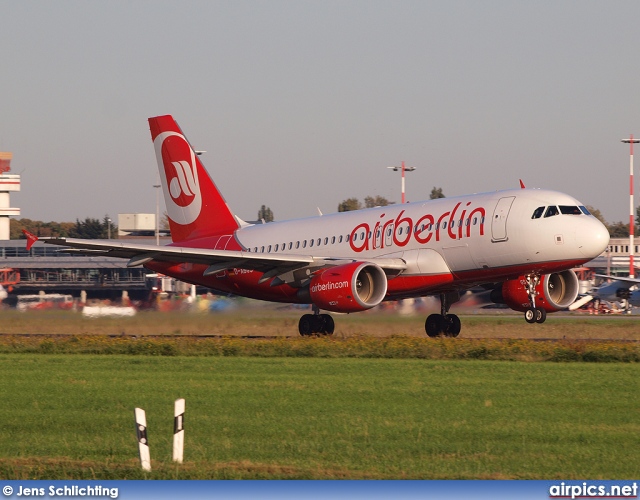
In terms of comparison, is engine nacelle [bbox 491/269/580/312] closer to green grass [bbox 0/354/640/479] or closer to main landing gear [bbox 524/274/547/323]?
main landing gear [bbox 524/274/547/323]

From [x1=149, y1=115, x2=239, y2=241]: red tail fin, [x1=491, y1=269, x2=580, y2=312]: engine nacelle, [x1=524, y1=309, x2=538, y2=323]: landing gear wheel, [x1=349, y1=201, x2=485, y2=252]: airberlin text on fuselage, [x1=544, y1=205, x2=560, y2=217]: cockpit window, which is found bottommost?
[x1=524, y1=309, x2=538, y2=323]: landing gear wheel

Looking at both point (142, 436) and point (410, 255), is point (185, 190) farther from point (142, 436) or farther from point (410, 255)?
point (142, 436)

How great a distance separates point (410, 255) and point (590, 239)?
16.9ft

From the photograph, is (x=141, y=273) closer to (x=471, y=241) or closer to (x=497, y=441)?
(x=471, y=241)

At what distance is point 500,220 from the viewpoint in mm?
29078

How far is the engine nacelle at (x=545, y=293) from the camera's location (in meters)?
30.6

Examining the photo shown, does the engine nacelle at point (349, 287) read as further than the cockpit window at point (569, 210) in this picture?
Yes

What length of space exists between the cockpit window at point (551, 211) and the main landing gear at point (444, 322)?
Result: 193 inches

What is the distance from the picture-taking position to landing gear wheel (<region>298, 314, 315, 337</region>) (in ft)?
105

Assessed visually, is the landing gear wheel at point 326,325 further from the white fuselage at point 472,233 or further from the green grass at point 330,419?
the green grass at point 330,419

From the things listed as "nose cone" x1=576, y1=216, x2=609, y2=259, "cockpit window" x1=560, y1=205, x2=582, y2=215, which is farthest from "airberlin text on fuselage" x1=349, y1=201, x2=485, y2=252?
"nose cone" x1=576, y1=216, x2=609, y2=259

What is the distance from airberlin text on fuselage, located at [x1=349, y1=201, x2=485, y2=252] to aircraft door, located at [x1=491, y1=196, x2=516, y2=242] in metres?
0.35

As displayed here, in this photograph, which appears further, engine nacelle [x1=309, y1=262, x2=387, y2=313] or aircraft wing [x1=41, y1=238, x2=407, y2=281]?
aircraft wing [x1=41, y1=238, x2=407, y2=281]
